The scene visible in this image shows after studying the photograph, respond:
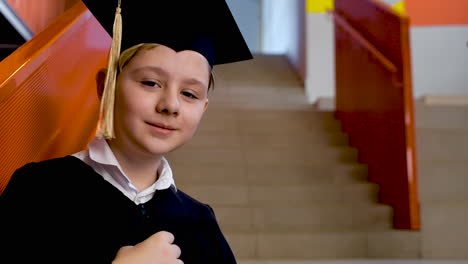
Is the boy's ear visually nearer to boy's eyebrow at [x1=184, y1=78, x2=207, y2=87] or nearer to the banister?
boy's eyebrow at [x1=184, y1=78, x2=207, y2=87]

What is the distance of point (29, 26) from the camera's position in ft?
12.0

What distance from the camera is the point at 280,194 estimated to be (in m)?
3.51

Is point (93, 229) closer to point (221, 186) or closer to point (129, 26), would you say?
point (129, 26)

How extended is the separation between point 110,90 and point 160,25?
8.4 inches

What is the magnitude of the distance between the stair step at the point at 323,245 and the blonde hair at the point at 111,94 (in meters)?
2.01

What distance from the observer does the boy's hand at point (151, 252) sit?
1010 millimetres

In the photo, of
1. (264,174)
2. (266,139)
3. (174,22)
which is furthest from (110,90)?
(266,139)

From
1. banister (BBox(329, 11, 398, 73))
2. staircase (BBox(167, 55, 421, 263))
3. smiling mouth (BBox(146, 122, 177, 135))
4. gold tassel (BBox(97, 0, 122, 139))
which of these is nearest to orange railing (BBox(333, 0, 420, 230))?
banister (BBox(329, 11, 398, 73))

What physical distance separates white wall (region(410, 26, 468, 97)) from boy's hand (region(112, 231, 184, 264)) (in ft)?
19.6

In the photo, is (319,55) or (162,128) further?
(319,55)

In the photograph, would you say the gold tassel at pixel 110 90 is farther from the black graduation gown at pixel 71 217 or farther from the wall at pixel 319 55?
the wall at pixel 319 55

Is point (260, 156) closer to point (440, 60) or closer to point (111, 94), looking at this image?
point (111, 94)

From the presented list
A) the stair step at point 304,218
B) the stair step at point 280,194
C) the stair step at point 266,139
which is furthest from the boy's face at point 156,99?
the stair step at point 266,139

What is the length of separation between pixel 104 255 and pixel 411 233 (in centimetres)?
250
